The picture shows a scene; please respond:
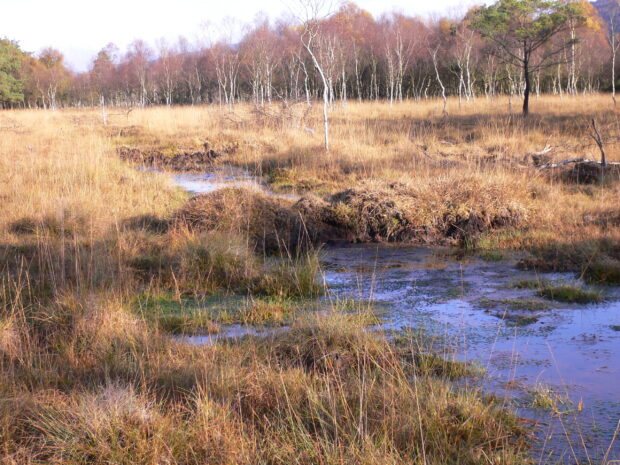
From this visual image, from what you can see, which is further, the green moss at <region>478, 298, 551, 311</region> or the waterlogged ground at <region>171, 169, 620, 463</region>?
the green moss at <region>478, 298, 551, 311</region>

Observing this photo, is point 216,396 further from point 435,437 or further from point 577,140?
point 577,140

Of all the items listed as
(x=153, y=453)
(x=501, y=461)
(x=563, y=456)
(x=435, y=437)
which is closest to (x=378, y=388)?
(x=435, y=437)

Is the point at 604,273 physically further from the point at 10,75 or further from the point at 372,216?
the point at 10,75

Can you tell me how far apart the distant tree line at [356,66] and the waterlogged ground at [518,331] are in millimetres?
14387

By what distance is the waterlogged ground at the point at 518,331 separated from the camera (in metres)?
3.46

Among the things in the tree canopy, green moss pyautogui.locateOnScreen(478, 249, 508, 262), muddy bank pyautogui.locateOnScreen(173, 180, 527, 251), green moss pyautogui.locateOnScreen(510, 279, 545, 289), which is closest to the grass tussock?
green moss pyautogui.locateOnScreen(510, 279, 545, 289)

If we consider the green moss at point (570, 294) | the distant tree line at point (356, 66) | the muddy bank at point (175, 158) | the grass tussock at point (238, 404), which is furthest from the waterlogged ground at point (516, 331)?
the distant tree line at point (356, 66)

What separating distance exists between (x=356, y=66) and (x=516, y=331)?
3568 cm

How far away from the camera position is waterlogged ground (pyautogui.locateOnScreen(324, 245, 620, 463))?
3.46 metres

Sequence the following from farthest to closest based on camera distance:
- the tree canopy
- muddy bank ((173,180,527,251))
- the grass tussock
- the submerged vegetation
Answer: the tree canopy
muddy bank ((173,180,527,251))
the submerged vegetation
the grass tussock

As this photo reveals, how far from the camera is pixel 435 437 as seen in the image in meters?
3.09

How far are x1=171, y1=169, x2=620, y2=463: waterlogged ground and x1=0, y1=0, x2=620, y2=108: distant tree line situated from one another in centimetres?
1440

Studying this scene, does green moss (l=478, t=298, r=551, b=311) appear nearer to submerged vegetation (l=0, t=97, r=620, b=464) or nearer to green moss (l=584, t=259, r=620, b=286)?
submerged vegetation (l=0, t=97, r=620, b=464)

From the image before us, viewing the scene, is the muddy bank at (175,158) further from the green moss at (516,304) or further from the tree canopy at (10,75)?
the tree canopy at (10,75)
